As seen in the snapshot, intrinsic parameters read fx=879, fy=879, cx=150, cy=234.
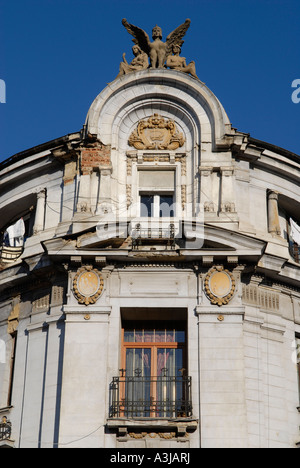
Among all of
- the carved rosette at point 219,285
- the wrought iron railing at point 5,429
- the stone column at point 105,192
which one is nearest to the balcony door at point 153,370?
the carved rosette at point 219,285

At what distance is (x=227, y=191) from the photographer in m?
28.2

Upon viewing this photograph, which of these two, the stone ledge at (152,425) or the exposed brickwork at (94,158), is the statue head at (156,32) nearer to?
the exposed brickwork at (94,158)

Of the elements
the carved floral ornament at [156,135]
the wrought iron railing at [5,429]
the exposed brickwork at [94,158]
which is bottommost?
the wrought iron railing at [5,429]

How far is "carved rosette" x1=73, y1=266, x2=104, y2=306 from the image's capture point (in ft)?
86.7

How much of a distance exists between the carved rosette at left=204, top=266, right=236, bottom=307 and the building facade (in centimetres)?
4

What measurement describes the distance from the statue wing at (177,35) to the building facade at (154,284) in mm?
1424

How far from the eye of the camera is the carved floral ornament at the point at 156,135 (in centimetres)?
2925

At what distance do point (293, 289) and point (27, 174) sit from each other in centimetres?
1013

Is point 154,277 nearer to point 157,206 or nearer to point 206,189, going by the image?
point 157,206

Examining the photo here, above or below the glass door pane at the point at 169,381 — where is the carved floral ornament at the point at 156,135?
above

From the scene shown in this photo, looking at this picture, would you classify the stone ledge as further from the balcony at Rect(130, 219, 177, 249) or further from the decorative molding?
the balcony at Rect(130, 219, 177, 249)

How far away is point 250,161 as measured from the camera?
29.7 m

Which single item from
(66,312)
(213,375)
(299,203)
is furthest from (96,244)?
(299,203)
